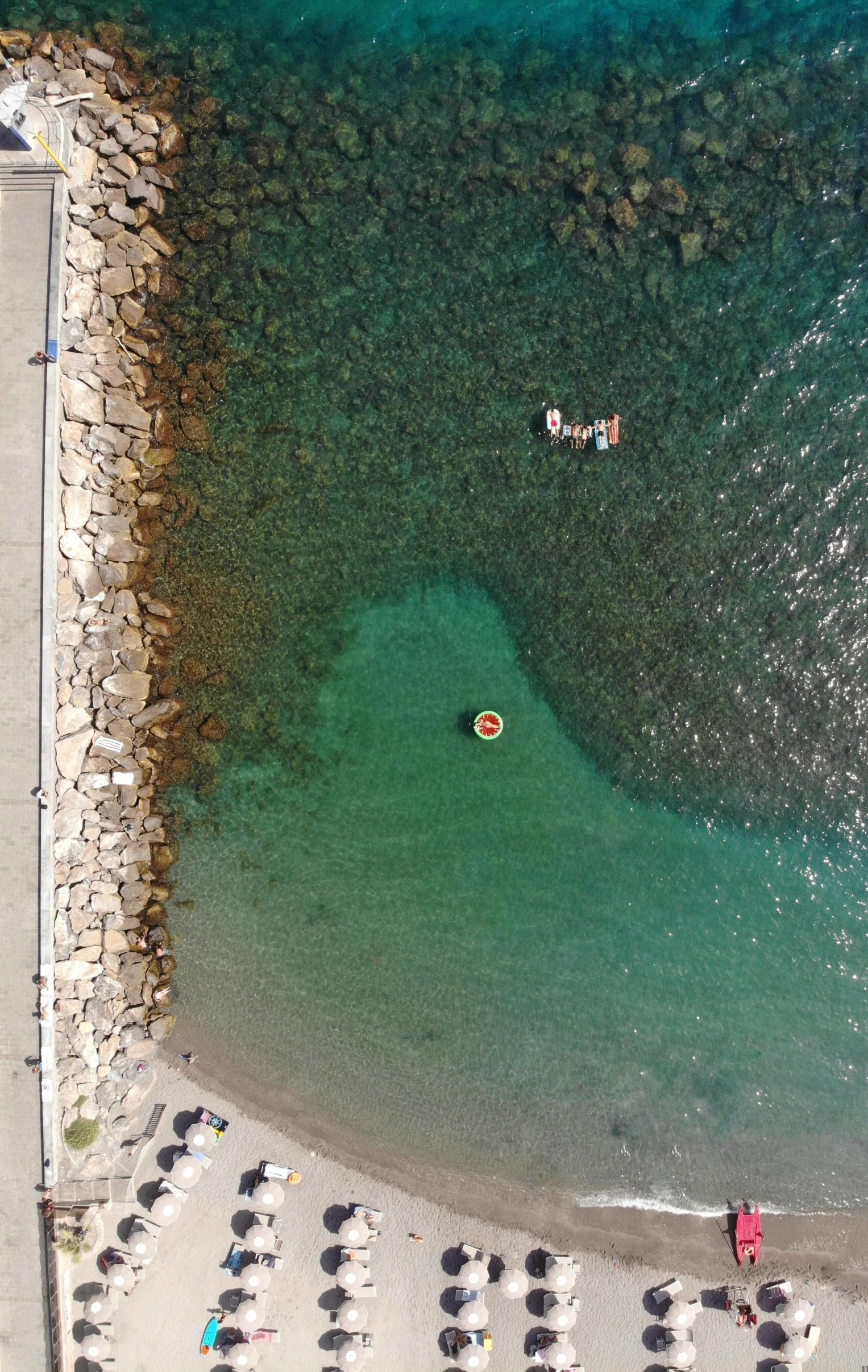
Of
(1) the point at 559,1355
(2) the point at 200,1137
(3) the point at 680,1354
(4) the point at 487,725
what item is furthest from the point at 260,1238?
(4) the point at 487,725

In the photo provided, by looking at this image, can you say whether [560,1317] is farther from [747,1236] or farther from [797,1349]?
[797,1349]

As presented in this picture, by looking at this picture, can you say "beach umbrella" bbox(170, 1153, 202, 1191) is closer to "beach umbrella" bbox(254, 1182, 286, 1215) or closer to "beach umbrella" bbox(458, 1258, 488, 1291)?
"beach umbrella" bbox(254, 1182, 286, 1215)

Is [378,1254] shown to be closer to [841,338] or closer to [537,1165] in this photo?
[537,1165]

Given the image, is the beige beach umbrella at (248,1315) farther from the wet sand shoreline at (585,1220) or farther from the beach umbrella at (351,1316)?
the wet sand shoreline at (585,1220)

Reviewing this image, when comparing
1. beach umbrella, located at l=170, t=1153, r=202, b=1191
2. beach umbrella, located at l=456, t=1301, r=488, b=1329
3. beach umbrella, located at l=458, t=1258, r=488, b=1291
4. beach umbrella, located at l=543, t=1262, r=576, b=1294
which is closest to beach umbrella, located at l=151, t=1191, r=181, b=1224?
beach umbrella, located at l=170, t=1153, r=202, b=1191

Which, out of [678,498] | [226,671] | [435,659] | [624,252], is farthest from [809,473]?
[226,671]
